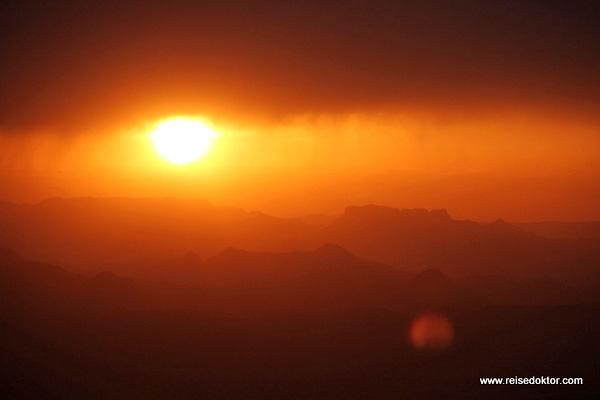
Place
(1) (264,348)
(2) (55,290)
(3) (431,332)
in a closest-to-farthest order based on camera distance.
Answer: (1) (264,348) < (3) (431,332) < (2) (55,290)

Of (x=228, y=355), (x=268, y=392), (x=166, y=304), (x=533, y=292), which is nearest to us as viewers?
(x=268, y=392)

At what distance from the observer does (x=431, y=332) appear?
10650 centimetres

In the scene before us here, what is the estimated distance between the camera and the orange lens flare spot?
10219cm

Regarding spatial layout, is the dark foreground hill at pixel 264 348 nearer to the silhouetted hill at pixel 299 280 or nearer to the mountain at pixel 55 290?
the mountain at pixel 55 290

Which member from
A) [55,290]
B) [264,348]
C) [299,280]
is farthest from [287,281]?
[55,290]

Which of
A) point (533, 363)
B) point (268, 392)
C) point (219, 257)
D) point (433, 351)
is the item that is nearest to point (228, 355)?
point (268, 392)

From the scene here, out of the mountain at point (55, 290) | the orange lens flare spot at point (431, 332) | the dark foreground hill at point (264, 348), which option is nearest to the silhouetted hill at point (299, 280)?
the dark foreground hill at point (264, 348)

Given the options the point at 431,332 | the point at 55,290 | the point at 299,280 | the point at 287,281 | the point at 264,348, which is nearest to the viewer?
the point at 264,348

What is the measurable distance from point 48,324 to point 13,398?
82.4ft

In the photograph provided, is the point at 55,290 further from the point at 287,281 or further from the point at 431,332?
the point at 431,332

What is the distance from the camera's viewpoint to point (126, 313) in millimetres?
116875

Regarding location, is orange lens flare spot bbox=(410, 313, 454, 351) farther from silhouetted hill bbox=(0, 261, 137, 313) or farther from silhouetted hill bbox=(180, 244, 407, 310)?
silhouetted hill bbox=(0, 261, 137, 313)

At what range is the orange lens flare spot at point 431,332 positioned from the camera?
102m

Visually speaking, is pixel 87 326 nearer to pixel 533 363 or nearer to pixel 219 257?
pixel 219 257
